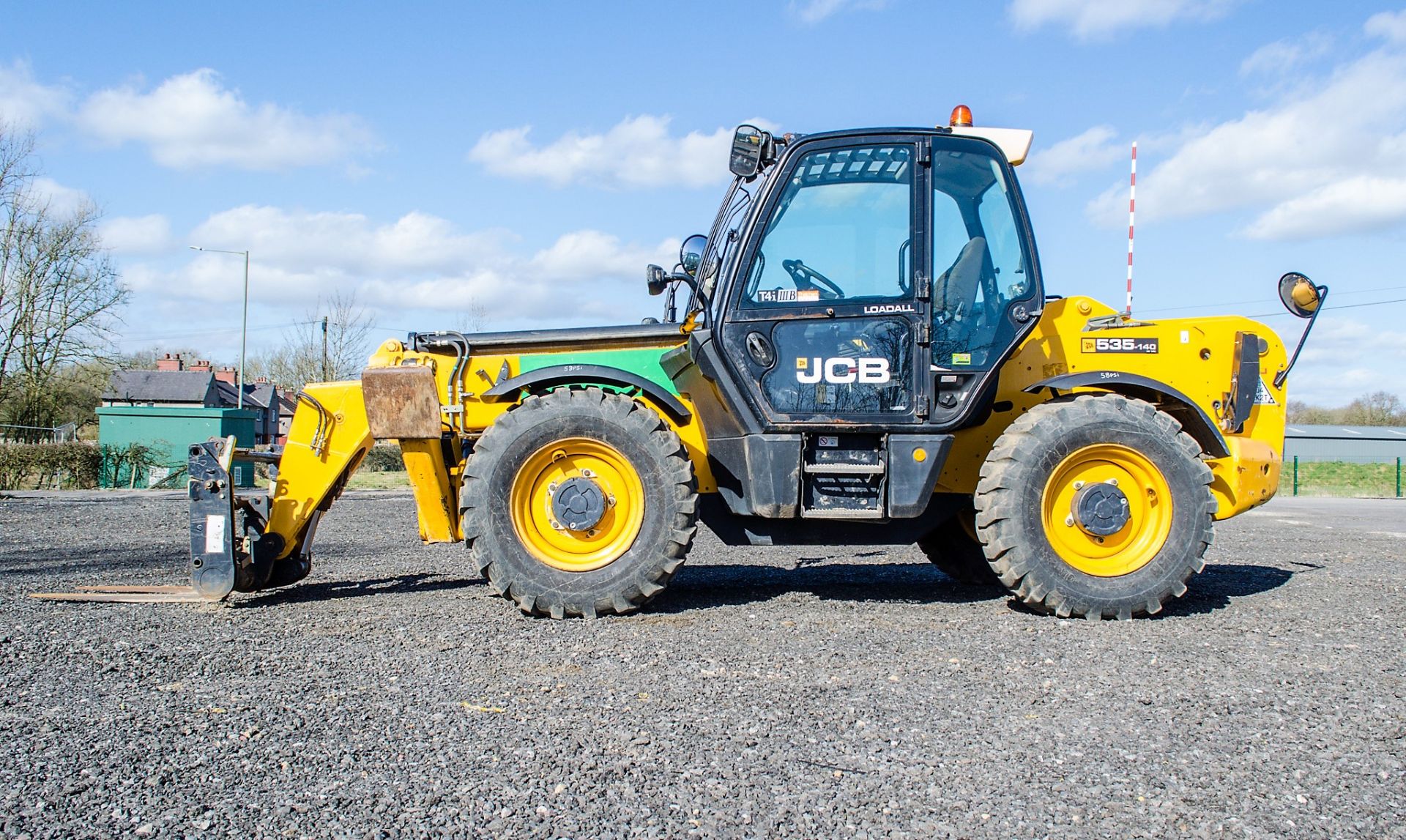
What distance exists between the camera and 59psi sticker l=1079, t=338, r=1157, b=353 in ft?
19.9

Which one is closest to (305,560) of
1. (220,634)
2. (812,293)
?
(220,634)

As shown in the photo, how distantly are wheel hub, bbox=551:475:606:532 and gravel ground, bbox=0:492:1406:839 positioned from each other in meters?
0.56

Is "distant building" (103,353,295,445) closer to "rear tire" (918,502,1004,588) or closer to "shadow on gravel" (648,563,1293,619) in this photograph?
"shadow on gravel" (648,563,1293,619)

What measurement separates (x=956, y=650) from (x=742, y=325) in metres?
2.16

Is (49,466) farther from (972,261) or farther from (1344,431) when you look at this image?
(1344,431)

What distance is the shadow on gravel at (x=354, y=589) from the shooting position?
19.7 ft

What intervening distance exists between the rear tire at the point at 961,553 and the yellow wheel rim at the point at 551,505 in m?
2.22

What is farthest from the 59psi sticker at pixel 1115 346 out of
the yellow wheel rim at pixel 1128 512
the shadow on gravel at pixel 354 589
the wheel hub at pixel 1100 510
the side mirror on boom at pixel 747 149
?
the shadow on gravel at pixel 354 589

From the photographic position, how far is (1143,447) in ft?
18.2

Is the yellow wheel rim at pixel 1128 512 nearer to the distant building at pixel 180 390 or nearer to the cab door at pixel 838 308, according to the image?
the cab door at pixel 838 308

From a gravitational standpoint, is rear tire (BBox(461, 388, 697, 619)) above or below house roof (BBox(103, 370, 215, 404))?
below

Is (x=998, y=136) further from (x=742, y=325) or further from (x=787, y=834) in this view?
(x=787, y=834)

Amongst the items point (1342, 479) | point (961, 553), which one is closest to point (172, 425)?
point (961, 553)

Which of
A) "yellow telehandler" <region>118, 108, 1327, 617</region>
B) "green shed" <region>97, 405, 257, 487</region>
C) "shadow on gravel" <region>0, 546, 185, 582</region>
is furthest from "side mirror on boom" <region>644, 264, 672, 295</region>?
"green shed" <region>97, 405, 257, 487</region>
